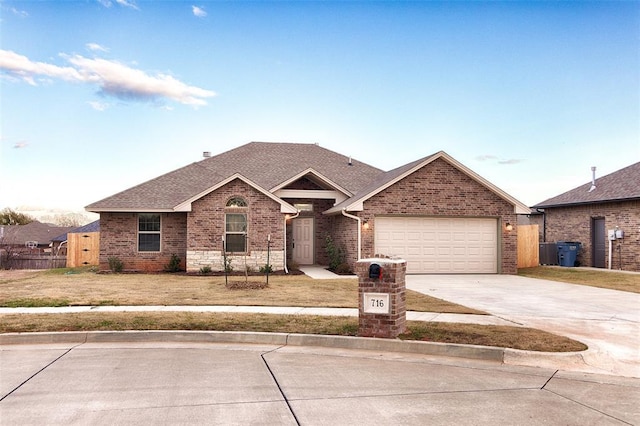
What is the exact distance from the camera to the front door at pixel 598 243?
24672 mm

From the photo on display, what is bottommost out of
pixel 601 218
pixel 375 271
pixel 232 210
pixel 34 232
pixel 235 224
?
pixel 375 271

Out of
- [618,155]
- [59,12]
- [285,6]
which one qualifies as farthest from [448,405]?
[618,155]

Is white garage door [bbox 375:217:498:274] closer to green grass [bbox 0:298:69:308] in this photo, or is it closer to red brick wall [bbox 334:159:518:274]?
Answer: red brick wall [bbox 334:159:518:274]

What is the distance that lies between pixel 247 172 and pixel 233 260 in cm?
624

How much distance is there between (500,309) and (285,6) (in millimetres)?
9158

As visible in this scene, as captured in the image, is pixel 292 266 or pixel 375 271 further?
pixel 292 266

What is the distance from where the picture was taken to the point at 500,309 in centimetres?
1179

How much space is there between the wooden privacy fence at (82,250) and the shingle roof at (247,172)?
4.75 m

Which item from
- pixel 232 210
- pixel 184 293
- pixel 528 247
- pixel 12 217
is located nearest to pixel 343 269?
pixel 232 210

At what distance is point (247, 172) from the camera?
2572 centimetres

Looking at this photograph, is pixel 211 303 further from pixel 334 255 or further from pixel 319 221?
pixel 319 221

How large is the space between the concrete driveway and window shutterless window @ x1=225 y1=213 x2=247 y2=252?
7057 millimetres

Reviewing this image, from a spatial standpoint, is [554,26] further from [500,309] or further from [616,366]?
[616,366]

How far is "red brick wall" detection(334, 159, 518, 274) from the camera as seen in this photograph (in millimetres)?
20531
